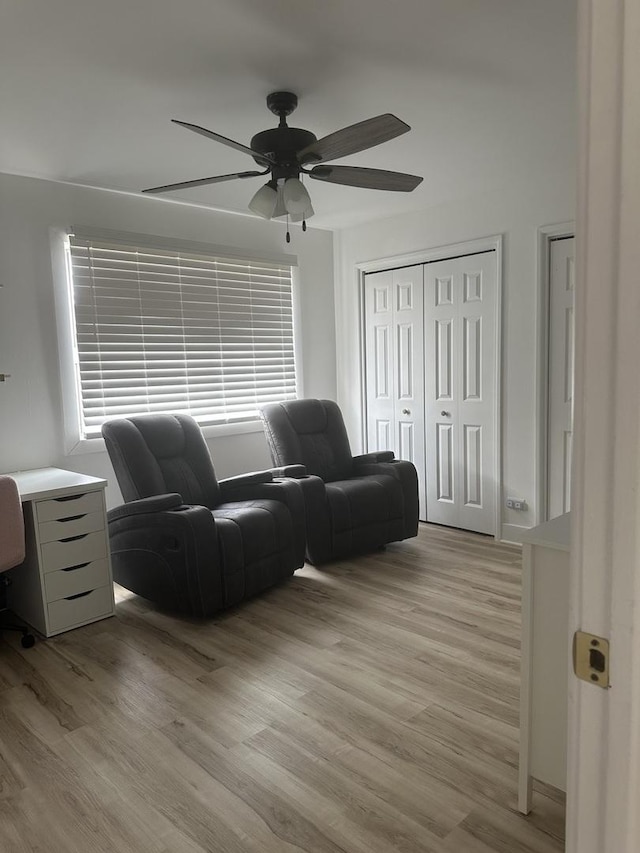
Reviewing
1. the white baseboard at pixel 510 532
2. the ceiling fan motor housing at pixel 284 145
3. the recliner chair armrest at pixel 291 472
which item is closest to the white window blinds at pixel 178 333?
the recliner chair armrest at pixel 291 472

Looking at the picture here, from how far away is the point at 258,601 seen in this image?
11.0 feet

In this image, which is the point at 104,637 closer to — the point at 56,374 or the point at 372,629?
the point at 372,629

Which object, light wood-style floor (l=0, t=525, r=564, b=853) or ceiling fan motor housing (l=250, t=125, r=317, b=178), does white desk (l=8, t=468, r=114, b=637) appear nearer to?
light wood-style floor (l=0, t=525, r=564, b=853)

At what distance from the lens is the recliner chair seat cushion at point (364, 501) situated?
12.5 ft

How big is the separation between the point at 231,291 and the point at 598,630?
13.4ft

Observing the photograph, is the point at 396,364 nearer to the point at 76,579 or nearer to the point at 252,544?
the point at 252,544

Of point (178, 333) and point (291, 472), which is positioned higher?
point (178, 333)

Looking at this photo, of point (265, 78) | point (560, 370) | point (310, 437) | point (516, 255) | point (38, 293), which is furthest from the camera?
point (310, 437)

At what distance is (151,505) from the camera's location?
317 cm

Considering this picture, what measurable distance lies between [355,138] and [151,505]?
2030 millimetres

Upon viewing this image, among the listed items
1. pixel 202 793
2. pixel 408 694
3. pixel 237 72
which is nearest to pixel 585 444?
pixel 202 793

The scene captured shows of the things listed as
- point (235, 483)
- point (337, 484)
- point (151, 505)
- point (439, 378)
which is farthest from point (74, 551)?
point (439, 378)

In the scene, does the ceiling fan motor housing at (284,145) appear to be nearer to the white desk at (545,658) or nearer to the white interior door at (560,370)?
the white desk at (545,658)

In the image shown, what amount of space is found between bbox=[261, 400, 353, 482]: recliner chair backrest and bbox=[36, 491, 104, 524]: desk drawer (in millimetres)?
1351
